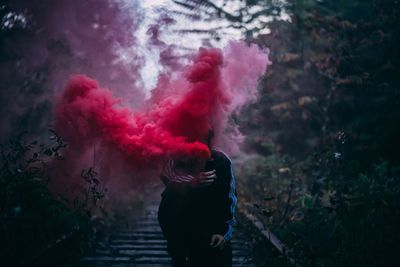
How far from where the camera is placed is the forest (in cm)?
470

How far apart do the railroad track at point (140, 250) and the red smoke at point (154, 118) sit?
7.82ft

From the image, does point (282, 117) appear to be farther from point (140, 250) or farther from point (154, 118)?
point (154, 118)

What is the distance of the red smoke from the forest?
2.25 feet

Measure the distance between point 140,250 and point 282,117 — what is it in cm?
677

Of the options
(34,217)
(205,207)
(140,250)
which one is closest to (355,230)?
(205,207)

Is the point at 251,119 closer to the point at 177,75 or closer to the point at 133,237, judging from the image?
the point at 133,237

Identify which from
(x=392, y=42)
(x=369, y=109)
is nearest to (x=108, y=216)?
(x=369, y=109)

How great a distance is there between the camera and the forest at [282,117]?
4695 mm

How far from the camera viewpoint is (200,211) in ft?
11.0

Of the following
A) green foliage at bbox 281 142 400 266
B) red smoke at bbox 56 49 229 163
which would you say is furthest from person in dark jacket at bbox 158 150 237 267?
green foliage at bbox 281 142 400 266

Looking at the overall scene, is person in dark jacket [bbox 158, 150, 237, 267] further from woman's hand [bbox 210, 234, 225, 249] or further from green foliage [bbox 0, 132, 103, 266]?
green foliage [bbox 0, 132, 103, 266]

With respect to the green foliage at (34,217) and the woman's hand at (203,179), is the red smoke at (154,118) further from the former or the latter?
the green foliage at (34,217)

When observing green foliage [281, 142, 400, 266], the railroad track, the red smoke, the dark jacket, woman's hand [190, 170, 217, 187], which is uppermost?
the red smoke

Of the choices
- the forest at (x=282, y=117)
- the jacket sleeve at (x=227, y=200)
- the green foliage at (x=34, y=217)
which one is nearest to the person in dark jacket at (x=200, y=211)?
the jacket sleeve at (x=227, y=200)
